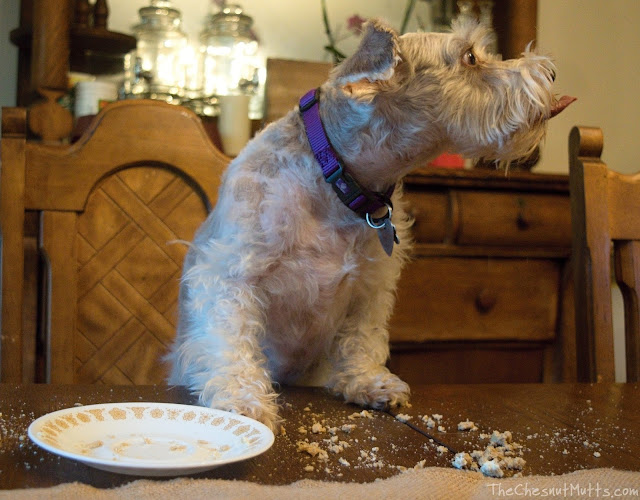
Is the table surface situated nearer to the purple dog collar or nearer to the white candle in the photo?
the purple dog collar

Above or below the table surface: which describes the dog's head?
above

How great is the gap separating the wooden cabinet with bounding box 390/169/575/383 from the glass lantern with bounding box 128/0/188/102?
683mm

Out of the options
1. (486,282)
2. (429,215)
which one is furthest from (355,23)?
(486,282)

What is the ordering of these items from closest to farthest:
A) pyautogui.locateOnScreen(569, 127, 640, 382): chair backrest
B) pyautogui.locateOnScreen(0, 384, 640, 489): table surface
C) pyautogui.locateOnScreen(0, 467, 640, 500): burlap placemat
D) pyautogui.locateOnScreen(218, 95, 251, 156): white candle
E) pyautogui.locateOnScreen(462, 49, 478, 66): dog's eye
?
pyautogui.locateOnScreen(0, 467, 640, 500): burlap placemat → pyautogui.locateOnScreen(0, 384, 640, 489): table surface → pyautogui.locateOnScreen(462, 49, 478, 66): dog's eye → pyautogui.locateOnScreen(569, 127, 640, 382): chair backrest → pyautogui.locateOnScreen(218, 95, 251, 156): white candle

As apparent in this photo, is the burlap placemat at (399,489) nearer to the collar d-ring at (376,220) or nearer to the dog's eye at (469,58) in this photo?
the collar d-ring at (376,220)

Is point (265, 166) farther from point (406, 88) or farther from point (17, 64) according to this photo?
point (17, 64)

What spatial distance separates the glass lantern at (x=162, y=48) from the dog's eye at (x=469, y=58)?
1064 mm

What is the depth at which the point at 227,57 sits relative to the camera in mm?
1972

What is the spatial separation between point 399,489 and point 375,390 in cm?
46

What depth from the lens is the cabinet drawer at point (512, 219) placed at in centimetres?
180

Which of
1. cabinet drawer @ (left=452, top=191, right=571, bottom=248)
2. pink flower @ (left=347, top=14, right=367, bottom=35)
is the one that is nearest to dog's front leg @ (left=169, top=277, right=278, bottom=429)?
cabinet drawer @ (left=452, top=191, right=571, bottom=248)

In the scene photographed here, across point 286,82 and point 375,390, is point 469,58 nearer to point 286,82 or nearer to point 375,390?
point 375,390

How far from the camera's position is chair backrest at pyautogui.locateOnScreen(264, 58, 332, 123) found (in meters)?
1.80

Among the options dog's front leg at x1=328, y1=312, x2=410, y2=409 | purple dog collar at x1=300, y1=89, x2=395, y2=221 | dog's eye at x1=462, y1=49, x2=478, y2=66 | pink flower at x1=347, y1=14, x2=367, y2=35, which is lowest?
dog's front leg at x1=328, y1=312, x2=410, y2=409
